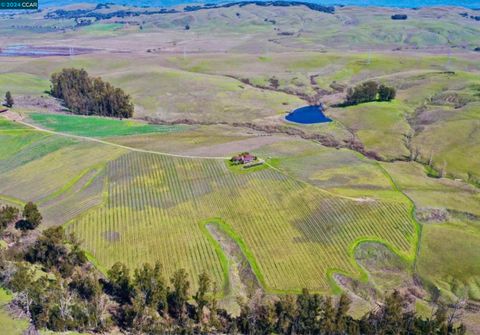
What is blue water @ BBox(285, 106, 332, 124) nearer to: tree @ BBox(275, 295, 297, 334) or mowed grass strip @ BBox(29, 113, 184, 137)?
mowed grass strip @ BBox(29, 113, 184, 137)

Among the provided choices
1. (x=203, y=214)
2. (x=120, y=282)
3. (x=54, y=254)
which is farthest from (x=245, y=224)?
(x=54, y=254)

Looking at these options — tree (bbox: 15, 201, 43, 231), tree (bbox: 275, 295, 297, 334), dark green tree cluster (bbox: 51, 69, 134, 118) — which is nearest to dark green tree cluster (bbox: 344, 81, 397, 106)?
dark green tree cluster (bbox: 51, 69, 134, 118)

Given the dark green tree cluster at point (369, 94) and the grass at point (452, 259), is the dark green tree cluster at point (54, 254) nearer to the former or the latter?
the grass at point (452, 259)

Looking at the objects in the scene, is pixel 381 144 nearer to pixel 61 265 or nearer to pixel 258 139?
pixel 258 139

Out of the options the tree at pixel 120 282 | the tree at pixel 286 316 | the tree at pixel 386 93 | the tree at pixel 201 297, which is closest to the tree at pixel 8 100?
the tree at pixel 120 282

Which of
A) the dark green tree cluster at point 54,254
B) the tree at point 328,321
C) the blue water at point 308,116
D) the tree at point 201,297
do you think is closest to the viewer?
the tree at point 328,321
